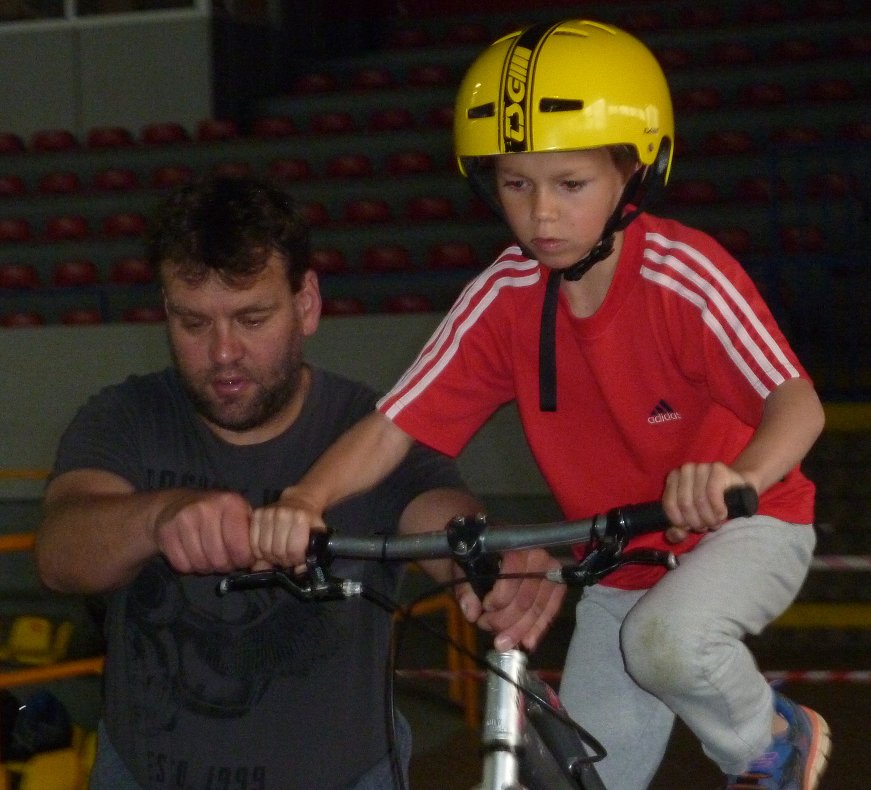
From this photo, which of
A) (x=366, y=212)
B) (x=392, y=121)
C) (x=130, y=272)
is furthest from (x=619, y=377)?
(x=392, y=121)

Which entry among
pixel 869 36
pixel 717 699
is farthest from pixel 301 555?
pixel 869 36

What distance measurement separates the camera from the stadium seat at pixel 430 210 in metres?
11.2

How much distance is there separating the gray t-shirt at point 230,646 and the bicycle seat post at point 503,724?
65cm

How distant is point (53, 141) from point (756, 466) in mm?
11524

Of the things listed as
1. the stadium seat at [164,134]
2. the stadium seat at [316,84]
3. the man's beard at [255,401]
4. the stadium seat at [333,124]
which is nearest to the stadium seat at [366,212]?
the stadium seat at [333,124]

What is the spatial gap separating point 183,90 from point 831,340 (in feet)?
22.7

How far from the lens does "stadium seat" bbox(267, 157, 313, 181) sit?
11.8 meters

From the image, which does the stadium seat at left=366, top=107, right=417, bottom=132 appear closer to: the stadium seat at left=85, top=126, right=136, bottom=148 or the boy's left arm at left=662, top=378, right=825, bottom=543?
the stadium seat at left=85, top=126, right=136, bottom=148

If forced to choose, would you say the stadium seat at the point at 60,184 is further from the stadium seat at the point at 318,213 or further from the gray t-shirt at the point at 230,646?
the gray t-shirt at the point at 230,646

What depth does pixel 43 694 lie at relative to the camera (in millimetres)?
4977

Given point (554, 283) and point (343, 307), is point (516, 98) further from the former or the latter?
point (343, 307)

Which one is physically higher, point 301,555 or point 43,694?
point 301,555

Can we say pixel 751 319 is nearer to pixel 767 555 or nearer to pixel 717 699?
pixel 767 555

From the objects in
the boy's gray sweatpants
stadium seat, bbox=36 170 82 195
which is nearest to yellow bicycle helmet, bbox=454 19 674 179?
the boy's gray sweatpants
